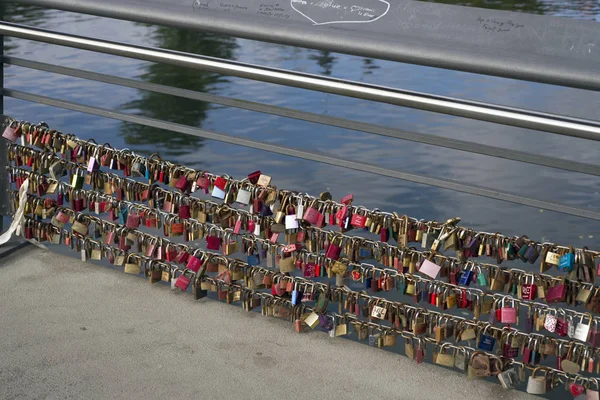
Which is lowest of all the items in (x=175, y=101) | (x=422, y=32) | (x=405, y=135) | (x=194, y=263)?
(x=175, y=101)

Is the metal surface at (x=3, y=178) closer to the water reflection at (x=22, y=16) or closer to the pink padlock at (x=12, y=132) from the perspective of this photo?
the pink padlock at (x=12, y=132)

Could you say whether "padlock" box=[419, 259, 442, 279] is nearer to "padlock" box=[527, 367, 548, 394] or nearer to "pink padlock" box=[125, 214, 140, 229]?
"padlock" box=[527, 367, 548, 394]

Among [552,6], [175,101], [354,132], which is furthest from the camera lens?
[552,6]

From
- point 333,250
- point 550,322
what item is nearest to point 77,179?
point 333,250

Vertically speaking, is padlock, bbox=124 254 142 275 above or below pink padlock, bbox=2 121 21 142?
below

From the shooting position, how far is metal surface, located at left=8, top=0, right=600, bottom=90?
4.85ft

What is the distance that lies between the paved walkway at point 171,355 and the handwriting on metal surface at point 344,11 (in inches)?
35.8

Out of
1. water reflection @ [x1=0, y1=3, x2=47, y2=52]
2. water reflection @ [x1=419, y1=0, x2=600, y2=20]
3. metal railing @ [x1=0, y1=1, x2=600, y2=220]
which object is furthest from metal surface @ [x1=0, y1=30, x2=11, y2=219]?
water reflection @ [x1=419, y1=0, x2=600, y2=20]

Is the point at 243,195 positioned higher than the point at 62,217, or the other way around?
the point at 243,195

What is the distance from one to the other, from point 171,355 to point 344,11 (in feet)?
3.34

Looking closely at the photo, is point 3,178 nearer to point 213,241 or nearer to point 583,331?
point 213,241

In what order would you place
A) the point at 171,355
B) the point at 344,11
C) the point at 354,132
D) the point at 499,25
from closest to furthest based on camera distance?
the point at 499,25
the point at 344,11
the point at 171,355
the point at 354,132

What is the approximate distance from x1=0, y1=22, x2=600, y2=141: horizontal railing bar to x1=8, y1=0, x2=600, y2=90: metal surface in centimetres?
13

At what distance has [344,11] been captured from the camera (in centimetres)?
176
